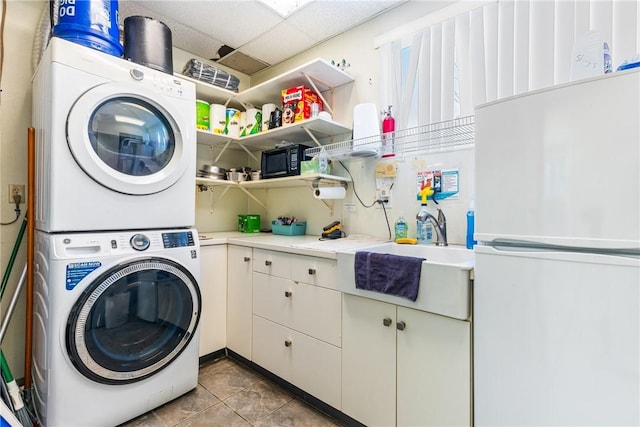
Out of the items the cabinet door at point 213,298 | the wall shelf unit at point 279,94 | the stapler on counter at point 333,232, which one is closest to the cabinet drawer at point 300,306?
the cabinet door at point 213,298

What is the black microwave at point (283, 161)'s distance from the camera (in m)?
2.22

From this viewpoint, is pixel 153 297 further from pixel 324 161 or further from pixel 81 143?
pixel 324 161

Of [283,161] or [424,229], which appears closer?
[424,229]

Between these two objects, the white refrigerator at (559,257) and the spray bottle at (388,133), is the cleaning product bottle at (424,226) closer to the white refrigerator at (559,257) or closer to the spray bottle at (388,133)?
the spray bottle at (388,133)

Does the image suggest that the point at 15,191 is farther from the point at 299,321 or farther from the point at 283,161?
the point at 299,321

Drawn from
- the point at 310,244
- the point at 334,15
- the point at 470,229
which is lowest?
the point at 310,244

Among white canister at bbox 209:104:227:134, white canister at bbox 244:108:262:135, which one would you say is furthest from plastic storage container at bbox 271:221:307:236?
white canister at bbox 209:104:227:134

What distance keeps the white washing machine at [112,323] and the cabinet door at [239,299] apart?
14.4 inches

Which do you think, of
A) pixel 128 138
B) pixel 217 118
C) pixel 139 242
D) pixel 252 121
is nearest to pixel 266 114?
pixel 252 121

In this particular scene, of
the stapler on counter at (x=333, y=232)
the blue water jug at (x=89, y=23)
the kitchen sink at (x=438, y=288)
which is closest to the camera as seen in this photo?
the kitchen sink at (x=438, y=288)

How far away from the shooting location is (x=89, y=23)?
1.53m

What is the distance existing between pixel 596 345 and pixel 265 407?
159cm

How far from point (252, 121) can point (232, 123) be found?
171 mm

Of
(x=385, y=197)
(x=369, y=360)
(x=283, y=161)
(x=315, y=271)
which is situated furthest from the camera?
(x=283, y=161)
